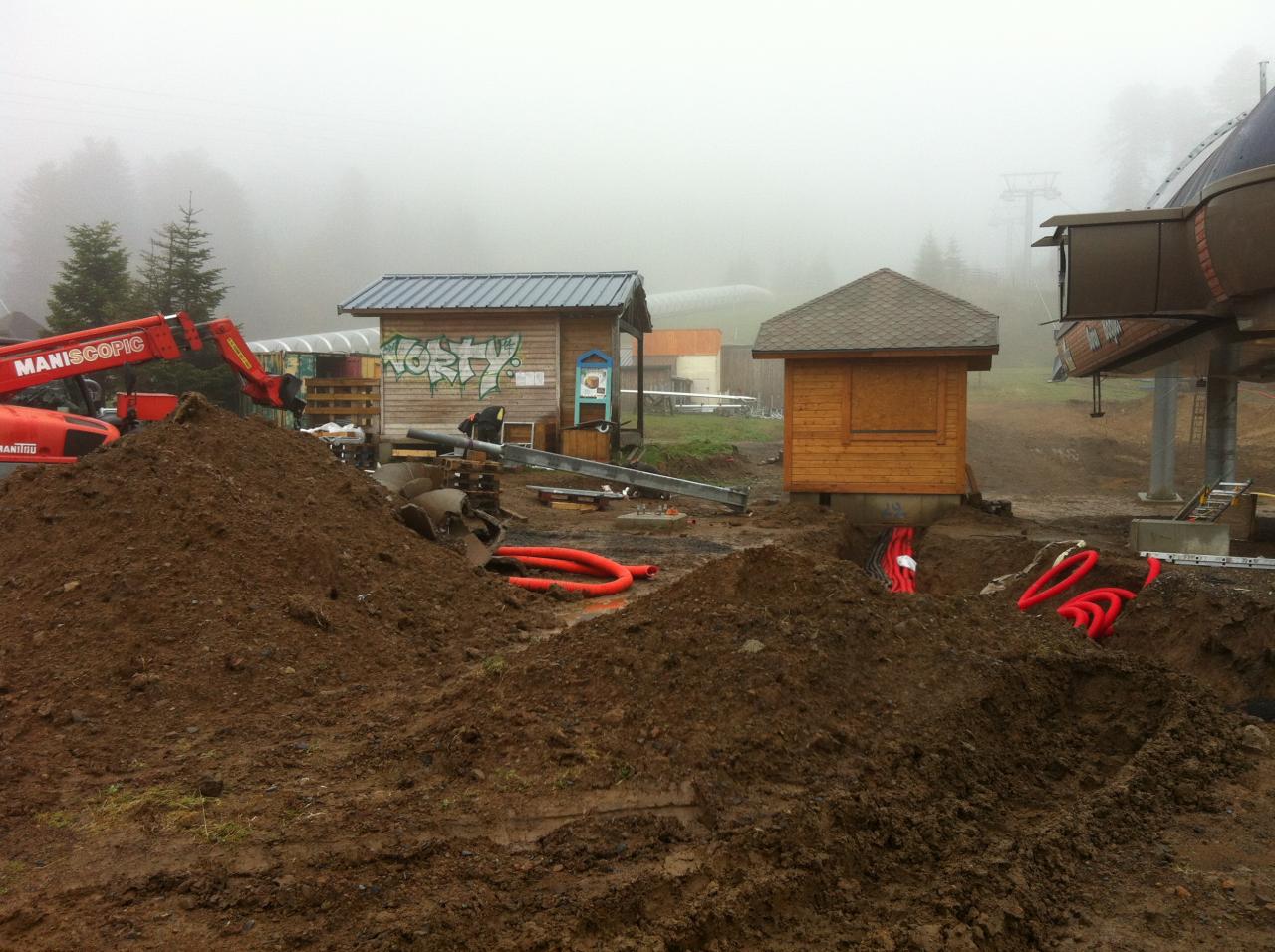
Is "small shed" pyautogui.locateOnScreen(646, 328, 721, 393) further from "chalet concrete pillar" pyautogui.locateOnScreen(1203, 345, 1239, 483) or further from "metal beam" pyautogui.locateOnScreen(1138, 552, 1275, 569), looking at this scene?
"metal beam" pyautogui.locateOnScreen(1138, 552, 1275, 569)

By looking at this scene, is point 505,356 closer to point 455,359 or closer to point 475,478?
point 455,359

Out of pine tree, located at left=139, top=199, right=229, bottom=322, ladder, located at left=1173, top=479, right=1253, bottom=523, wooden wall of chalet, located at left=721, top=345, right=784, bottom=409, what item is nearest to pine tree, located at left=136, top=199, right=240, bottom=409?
pine tree, located at left=139, top=199, right=229, bottom=322

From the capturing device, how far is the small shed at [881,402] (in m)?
14.7

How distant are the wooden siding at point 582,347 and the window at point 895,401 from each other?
683 centimetres

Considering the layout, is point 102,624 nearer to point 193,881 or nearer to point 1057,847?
point 193,881

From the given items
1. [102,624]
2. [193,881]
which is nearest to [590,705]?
[193,881]

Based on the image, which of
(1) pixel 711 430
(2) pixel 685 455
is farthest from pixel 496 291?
(1) pixel 711 430

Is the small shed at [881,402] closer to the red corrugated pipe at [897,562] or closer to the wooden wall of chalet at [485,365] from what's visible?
the red corrugated pipe at [897,562]

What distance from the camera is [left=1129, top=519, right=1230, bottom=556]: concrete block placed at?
11953 mm

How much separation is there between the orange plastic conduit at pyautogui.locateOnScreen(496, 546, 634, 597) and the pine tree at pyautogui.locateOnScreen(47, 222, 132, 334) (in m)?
21.4

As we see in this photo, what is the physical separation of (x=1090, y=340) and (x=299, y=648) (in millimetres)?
16613

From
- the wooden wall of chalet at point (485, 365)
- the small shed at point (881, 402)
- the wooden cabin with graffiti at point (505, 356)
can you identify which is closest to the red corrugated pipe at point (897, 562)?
the small shed at point (881, 402)

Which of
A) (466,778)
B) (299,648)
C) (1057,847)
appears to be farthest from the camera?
(299,648)

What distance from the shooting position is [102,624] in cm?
572
